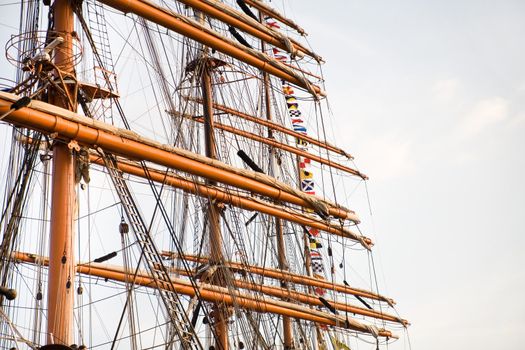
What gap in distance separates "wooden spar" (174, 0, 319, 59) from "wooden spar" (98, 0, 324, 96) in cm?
80

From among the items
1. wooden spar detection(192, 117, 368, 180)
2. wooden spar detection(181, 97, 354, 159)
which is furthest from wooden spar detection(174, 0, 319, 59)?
wooden spar detection(192, 117, 368, 180)

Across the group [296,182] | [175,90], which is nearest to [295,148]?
[296,182]

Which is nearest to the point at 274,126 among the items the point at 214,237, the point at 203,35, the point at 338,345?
the point at 338,345

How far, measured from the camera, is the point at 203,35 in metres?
18.4

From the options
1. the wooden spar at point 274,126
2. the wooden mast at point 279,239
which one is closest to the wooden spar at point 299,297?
the wooden mast at point 279,239

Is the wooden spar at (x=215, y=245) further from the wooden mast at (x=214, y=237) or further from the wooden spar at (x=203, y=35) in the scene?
the wooden spar at (x=203, y=35)

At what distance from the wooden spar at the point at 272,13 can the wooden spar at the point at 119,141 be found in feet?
28.9

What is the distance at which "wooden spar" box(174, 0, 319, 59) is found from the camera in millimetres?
19217

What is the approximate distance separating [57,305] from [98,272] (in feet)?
27.0

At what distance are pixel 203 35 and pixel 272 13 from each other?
29.4ft

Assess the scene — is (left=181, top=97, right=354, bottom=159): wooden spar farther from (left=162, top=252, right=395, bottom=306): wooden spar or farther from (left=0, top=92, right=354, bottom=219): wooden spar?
(left=0, top=92, right=354, bottom=219): wooden spar

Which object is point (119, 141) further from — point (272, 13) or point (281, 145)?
point (281, 145)

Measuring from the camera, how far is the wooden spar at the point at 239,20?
1922 cm

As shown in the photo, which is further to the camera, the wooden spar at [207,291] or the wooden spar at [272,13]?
the wooden spar at [272,13]
